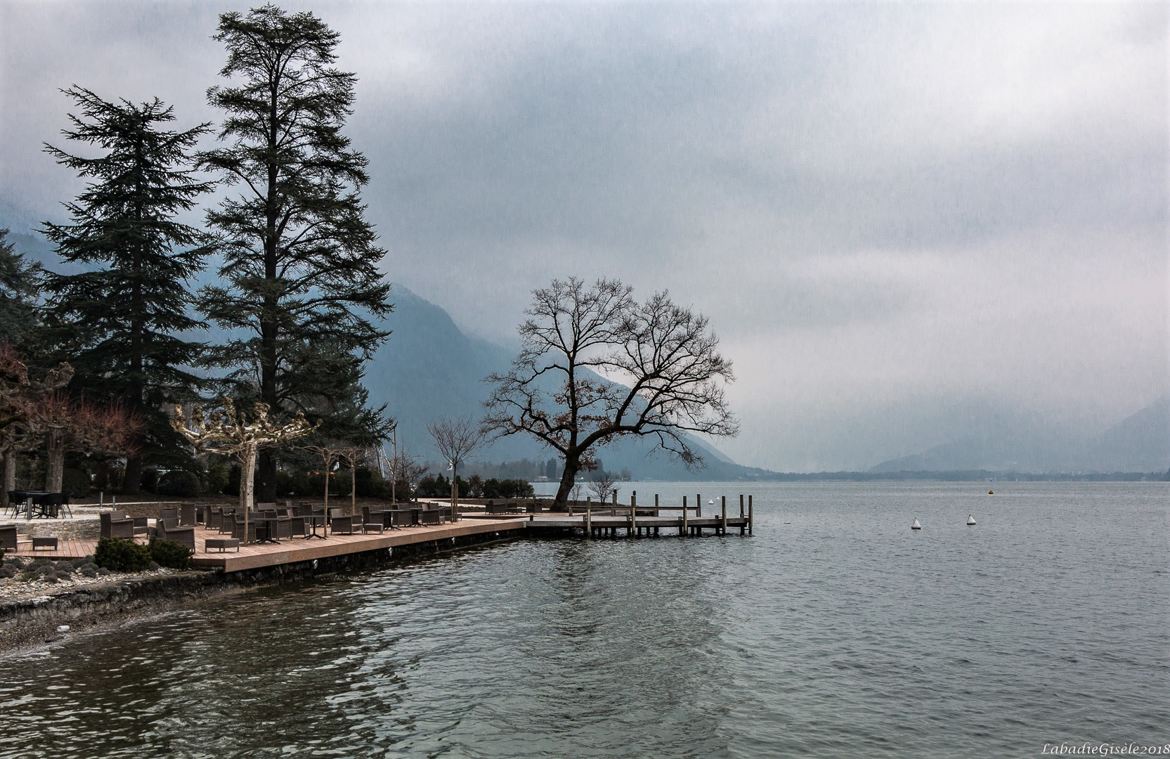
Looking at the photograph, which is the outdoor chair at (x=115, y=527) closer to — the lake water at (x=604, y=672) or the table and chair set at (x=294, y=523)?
the table and chair set at (x=294, y=523)

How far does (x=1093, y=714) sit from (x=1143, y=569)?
2426 centimetres

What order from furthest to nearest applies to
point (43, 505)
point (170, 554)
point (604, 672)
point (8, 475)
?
point (8, 475)
point (43, 505)
point (170, 554)
point (604, 672)

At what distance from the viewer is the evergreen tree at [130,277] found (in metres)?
36.9

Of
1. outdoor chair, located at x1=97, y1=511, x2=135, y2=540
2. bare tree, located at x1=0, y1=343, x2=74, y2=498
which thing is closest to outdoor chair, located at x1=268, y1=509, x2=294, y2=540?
outdoor chair, located at x1=97, y1=511, x2=135, y2=540

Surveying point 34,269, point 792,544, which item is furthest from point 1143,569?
point 34,269

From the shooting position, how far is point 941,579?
2795 centimetres

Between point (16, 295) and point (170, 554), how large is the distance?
47389 millimetres

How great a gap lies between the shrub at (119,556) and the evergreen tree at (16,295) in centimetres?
3492

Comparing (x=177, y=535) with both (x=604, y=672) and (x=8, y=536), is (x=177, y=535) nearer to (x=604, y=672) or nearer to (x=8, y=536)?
(x=8, y=536)

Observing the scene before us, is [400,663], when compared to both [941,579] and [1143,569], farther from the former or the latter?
[1143,569]

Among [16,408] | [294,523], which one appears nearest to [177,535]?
[294,523]

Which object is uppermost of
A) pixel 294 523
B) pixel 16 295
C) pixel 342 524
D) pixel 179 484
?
pixel 16 295

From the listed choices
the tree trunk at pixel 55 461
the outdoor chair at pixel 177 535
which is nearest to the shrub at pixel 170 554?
the outdoor chair at pixel 177 535

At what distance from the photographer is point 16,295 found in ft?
185
